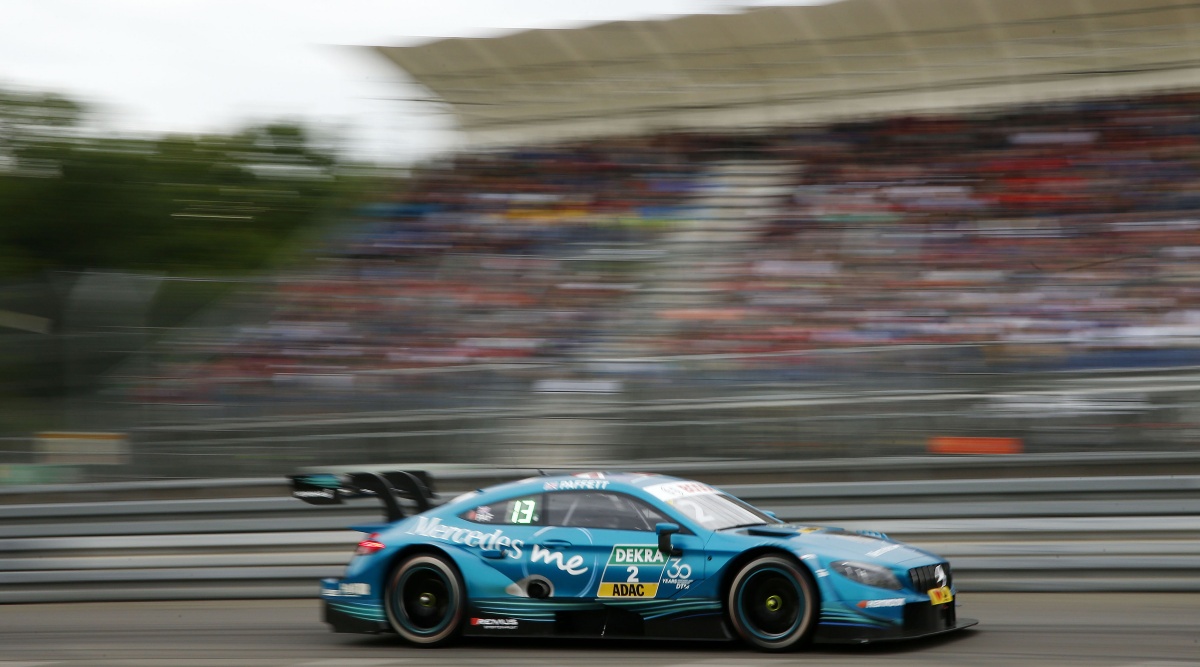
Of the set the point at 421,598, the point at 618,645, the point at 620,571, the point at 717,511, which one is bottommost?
the point at 618,645

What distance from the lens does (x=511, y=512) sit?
7980 millimetres

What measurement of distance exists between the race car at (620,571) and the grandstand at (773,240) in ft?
7.14

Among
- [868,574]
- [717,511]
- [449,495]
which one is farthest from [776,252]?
[868,574]

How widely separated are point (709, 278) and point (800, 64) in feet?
15.5

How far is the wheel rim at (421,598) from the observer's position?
8023mm

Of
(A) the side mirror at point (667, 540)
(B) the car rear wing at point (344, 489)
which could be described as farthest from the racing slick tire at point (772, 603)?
(B) the car rear wing at point (344, 489)

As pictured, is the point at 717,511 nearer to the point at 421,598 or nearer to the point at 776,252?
the point at 421,598

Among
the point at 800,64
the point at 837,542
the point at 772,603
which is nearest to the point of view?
the point at 772,603

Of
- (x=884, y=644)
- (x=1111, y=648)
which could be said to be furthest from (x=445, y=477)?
(x=1111, y=648)

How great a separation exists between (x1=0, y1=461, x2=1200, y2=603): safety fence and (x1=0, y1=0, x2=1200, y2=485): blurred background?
27cm

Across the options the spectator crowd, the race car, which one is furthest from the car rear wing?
the spectator crowd

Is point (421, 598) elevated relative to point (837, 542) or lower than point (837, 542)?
lower

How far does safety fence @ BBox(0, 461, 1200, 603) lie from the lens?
909cm

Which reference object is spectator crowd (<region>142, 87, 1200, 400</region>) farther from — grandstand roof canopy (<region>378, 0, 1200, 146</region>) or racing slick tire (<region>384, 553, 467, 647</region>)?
racing slick tire (<region>384, 553, 467, 647</region>)
